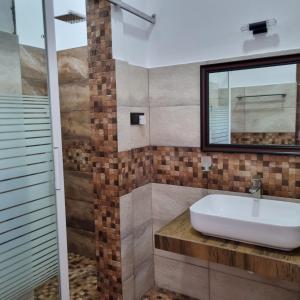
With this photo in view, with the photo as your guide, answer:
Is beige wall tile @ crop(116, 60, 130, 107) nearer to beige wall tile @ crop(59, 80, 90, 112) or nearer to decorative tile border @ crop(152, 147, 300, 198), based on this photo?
decorative tile border @ crop(152, 147, 300, 198)

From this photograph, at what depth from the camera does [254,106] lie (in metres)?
1.93

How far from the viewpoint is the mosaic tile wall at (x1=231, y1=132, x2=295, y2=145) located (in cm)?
184

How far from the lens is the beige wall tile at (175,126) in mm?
2152

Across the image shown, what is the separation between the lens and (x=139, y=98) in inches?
87.3

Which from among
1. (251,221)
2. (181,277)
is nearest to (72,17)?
(251,221)

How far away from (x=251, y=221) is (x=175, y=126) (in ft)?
3.12

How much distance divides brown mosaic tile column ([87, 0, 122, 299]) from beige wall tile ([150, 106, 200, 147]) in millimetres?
449

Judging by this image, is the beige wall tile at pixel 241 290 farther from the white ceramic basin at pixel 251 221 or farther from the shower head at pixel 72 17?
the shower head at pixel 72 17

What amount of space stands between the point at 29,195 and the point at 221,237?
104 cm

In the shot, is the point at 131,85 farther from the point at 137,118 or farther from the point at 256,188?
the point at 256,188

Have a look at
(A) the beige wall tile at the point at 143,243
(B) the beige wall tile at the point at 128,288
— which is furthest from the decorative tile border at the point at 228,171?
(B) the beige wall tile at the point at 128,288

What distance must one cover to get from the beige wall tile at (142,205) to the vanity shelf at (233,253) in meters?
0.45

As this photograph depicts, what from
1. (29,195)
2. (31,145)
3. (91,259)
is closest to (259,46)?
(31,145)

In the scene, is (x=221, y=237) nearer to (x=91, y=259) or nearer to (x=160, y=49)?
(x=160, y=49)
